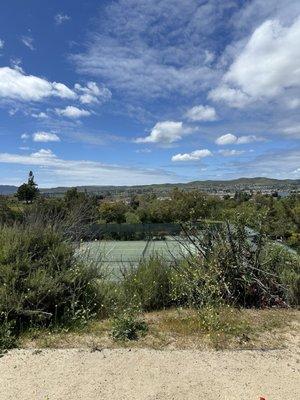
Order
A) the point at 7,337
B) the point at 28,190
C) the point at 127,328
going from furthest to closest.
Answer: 1. the point at 28,190
2. the point at 127,328
3. the point at 7,337

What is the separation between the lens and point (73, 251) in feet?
20.5

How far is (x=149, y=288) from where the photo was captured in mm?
6191

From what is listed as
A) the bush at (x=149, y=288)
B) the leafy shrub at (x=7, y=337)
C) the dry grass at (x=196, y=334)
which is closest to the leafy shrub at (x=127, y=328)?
the dry grass at (x=196, y=334)

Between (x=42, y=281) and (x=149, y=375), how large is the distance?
2.01 metres

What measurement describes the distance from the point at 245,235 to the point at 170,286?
1.40 metres

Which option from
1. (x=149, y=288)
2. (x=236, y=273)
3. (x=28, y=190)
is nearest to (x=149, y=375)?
(x=149, y=288)

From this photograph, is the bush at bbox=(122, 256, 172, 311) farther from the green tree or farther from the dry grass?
the green tree

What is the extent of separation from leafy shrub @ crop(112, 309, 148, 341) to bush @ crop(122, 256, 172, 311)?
2.98ft

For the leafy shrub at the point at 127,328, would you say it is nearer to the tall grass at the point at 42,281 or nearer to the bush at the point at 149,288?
the tall grass at the point at 42,281

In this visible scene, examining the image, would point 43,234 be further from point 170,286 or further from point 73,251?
point 170,286

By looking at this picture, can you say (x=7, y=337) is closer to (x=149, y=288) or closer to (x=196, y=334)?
(x=196, y=334)

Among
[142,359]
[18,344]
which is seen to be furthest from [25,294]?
[142,359]

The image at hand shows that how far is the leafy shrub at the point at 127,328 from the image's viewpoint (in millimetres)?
4781

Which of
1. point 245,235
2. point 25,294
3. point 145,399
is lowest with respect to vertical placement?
point 145,399
